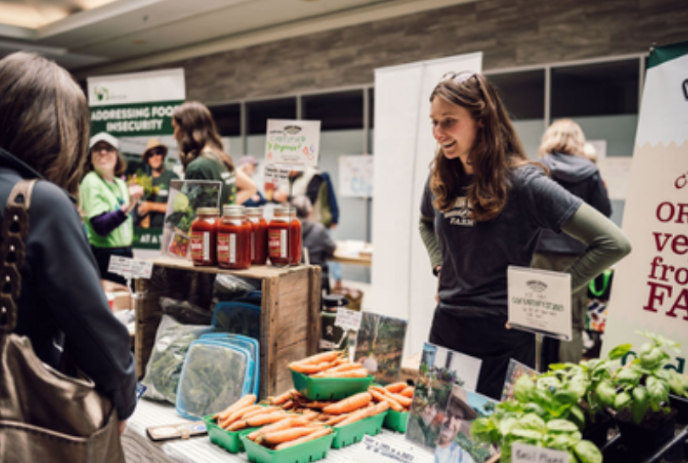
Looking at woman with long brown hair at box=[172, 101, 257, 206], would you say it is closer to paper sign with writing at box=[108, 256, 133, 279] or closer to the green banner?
the green banner

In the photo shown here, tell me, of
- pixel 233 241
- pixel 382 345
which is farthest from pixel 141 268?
pixel 382 345

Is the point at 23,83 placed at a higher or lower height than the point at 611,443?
higher

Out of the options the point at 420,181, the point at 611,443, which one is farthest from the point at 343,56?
the point at 611,443

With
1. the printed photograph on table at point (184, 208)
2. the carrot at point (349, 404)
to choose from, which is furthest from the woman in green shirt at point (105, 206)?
the carrot at point (349, 404)

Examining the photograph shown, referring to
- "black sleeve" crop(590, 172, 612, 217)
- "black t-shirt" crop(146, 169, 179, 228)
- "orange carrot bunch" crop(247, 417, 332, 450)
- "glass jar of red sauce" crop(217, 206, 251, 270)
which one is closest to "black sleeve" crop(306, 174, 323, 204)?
"black t-shirt" crop(146, 169, 179, 228)

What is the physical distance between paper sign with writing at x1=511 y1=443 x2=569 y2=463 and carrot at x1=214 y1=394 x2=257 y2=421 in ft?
3.07

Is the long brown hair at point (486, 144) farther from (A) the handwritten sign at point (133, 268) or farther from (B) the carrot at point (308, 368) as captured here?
(A) the handwritten sign at point (133, 268)

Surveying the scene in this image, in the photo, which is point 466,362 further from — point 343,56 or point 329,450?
point 343,56

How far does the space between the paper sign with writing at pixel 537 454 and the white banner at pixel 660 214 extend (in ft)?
4.71

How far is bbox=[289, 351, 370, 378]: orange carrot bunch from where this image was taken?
1.69 m

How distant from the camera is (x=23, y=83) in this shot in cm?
108

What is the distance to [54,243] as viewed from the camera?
101 cm

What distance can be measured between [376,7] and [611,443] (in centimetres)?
550

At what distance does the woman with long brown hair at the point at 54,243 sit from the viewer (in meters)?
1.01
